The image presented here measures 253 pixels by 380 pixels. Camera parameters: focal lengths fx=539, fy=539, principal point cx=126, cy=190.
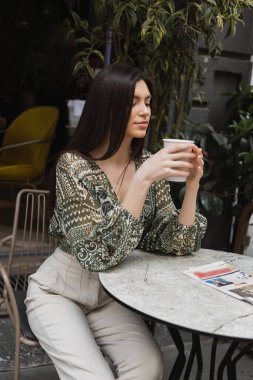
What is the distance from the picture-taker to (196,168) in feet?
6.53

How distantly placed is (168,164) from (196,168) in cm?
22

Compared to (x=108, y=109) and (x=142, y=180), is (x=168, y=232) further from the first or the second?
(x=108, y=109)

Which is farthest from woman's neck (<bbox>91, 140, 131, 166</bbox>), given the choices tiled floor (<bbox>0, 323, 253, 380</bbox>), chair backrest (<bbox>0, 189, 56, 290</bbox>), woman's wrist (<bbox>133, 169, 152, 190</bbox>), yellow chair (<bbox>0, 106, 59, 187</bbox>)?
yellow chair (<bbox>0, 106, 59, 187</bbox>)

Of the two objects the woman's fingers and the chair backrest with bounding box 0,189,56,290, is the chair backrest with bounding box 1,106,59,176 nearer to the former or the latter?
the chair backrest with bounding box 0,189,56,290

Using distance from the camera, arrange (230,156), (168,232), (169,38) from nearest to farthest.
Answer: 1. (168,232)
2. (169,38)
3. (230,156)

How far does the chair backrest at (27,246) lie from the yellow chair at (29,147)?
1.53 feet

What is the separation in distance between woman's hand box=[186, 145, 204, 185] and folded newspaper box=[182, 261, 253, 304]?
33 centimetres

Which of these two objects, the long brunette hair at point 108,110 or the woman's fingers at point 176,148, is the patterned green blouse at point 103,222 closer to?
the long brunette hair at point 108,110

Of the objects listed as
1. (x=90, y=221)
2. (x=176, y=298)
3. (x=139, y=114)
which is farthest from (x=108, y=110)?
(x=176, y=298)

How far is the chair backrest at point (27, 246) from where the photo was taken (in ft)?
8.52

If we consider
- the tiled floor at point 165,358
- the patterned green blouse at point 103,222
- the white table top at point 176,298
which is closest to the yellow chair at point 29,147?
the tiled floor at point 165,358

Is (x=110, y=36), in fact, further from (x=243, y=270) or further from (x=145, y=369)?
(x=145, y=369)

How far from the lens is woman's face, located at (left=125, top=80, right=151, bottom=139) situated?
1.99 m

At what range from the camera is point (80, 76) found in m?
3.22
